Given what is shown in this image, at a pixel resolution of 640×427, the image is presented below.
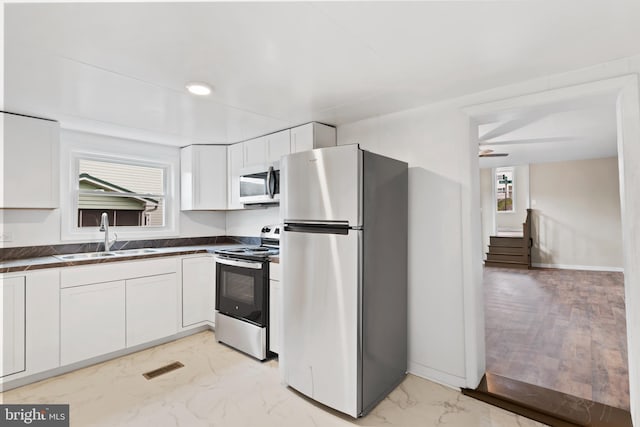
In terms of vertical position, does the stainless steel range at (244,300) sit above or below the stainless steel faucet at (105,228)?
below

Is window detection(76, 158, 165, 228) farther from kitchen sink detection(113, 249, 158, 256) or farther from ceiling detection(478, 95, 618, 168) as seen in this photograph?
ceiling detection(478, 95, 618, 168)

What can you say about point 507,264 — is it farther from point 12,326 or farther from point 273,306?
point 12,326

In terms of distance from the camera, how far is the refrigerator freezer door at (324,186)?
84.5 inches

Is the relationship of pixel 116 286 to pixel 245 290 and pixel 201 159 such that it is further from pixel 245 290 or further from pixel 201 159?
pixel 201 159

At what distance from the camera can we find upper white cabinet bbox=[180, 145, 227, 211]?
4.02 metres

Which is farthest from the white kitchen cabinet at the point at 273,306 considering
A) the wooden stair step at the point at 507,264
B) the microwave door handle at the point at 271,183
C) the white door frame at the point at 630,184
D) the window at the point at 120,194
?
the wooden stair step at the point at 507,264

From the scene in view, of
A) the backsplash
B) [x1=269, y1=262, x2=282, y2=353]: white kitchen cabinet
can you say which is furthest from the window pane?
[x1=269, y1=262, x2=282, y2=353]: white kitchen cabinet

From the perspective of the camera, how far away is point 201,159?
4.02 m

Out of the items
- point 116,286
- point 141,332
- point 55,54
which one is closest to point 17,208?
point 116,286

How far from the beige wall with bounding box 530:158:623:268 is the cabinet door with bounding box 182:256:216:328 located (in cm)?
722

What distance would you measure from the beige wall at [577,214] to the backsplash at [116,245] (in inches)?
265

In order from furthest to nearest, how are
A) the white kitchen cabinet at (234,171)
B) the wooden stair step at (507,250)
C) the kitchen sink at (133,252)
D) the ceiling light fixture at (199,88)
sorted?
the wooden stair step at (507,250), the white kitchen cabinet at (234,171), the kitchen sink at (133,252), the ceiling light fixture at (199,88)

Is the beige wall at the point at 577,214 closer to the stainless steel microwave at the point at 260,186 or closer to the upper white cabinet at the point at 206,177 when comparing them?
the stainless steel microwave at the point at 260,186

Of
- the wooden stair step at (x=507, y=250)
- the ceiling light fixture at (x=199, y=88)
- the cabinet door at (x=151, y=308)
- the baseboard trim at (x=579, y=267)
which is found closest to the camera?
the ceiling light fixture at (x=199, y=88)
